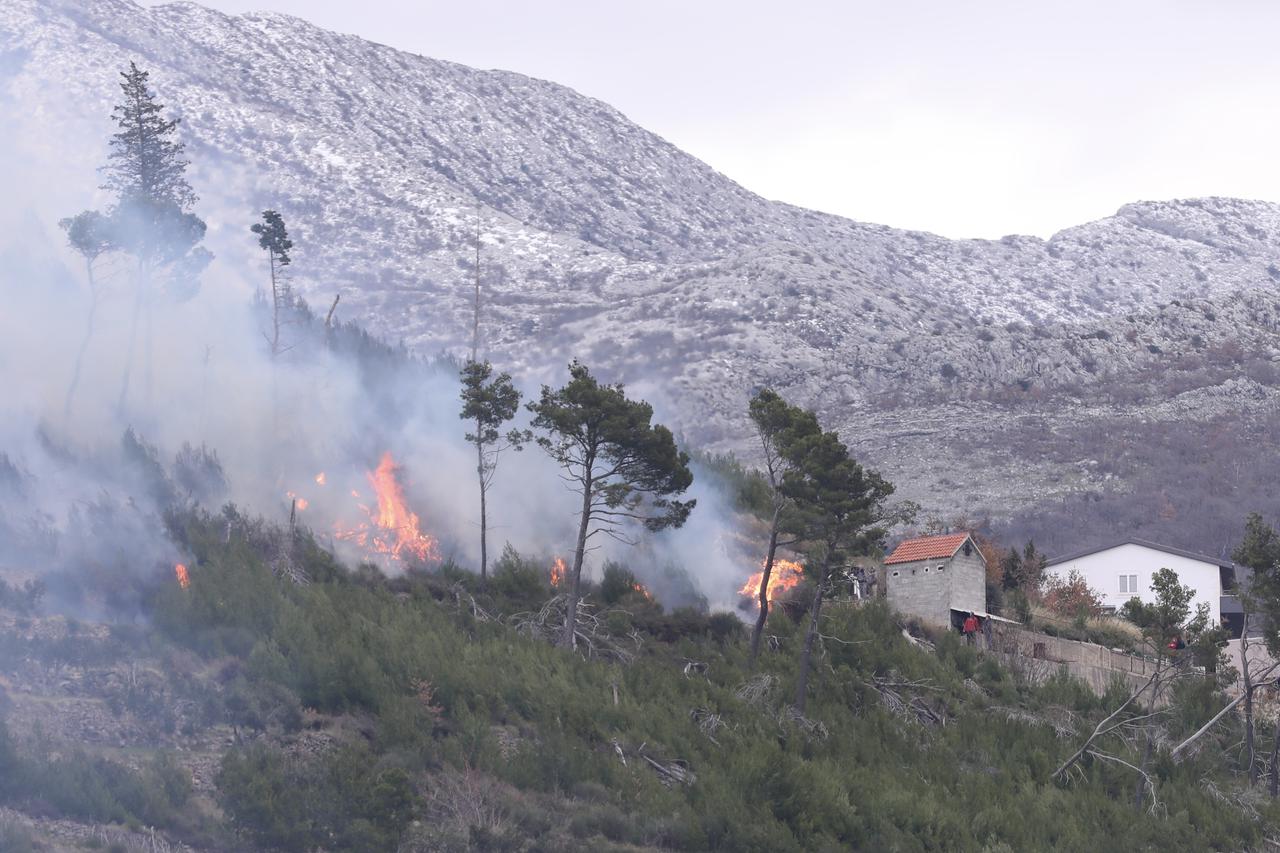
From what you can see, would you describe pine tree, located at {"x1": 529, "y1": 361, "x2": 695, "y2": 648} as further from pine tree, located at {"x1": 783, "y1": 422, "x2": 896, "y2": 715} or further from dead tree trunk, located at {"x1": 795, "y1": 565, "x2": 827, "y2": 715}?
dead tree trunk, located at {"x1": 795, "y1": 565, "x2": 827, "y2": 715}

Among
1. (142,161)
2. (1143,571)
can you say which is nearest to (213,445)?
(142,161)

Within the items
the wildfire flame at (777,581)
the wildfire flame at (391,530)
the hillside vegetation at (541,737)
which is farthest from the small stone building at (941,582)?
the wildfire flame at (391,530)

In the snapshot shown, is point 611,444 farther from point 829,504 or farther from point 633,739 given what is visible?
point 633,739

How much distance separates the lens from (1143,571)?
70938mm

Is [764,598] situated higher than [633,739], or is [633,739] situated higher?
[764,598]

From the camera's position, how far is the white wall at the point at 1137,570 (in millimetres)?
69500

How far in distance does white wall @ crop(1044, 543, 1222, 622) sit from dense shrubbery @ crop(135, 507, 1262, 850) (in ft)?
62.5

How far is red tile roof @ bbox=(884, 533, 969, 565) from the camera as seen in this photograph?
56906mm

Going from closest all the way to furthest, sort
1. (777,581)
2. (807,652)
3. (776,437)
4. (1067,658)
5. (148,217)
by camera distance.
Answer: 1. (807,652)
2. (776,437)
3. (1067,658)
4. (777,581)
5. (148,217)

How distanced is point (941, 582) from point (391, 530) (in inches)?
793

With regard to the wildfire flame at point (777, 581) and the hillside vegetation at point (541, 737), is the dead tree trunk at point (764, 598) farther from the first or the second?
the wildfire flame at point (777, 581)

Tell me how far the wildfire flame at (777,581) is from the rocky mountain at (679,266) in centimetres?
3310

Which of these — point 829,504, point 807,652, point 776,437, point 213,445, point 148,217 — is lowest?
point 807,652

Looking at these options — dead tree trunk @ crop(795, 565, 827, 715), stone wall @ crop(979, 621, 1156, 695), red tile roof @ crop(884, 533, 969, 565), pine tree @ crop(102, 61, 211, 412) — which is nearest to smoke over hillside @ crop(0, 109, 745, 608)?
pine tree @ crop(102, 61, 211, 412)
